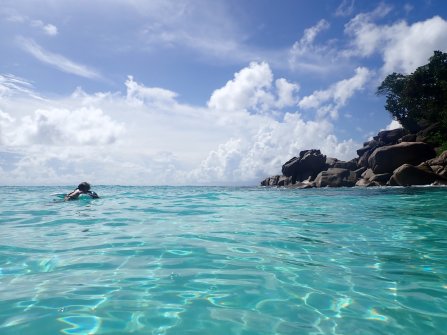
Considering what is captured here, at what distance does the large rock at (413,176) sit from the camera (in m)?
28.8

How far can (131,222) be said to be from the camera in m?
9.95

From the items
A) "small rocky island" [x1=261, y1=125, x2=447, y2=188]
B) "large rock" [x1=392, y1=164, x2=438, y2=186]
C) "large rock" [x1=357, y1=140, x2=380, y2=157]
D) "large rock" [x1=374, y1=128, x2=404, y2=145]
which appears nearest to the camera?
"large rock" [x1=392, y1=164, x2=438, y2=186]

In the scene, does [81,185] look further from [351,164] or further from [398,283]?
[351,164]

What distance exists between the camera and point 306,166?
160 ft

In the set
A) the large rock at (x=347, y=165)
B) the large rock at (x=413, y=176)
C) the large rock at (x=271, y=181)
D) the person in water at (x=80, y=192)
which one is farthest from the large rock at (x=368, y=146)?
the person in water at (x=80, y=192)

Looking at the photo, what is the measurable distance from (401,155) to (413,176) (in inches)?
272

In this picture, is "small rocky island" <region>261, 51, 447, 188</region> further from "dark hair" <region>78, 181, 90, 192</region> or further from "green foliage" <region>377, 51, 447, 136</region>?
"dark hair" <region>78, 181, 90, 192</region>

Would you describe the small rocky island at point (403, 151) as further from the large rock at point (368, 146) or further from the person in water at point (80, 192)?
the person in water at point (80, 192)

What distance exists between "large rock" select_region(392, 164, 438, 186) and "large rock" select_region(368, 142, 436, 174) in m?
5.65

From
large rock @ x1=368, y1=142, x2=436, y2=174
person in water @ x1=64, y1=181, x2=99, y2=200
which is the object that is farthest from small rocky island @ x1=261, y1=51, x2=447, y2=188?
person in water @ x1=64, y1=181, x2=99, y2=200

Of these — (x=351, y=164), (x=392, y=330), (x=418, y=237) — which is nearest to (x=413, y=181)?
(x=351, y=164)

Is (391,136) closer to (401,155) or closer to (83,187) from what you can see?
(401,155)

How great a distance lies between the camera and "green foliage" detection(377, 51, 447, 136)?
40.3 m

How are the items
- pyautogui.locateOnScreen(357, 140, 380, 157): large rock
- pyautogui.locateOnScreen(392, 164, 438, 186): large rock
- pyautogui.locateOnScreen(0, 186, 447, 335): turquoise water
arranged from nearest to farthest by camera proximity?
pyautogui.locateOnScreen(0, 186, 447, 335): turquoise water → pyautogui.locateOnScreen(392, 164, 438, 186): large rock → pyautogui.locateOnScreen(357, 140, 380, 157): large rock
